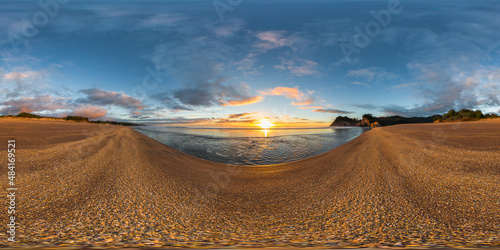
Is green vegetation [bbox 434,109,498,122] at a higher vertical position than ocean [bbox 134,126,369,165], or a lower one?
higher

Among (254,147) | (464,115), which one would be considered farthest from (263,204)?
(464,115)

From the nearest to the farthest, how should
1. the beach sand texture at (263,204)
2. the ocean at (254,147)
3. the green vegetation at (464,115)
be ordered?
the beach sand texture at (263,204), the ocean at (254,147), the green vegetation at (464,115)

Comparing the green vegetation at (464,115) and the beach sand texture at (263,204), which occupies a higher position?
the green vegetation at (464,115)

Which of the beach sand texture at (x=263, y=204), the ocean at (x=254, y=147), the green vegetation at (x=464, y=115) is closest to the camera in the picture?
the beach sand texture at (x=263, y=204)

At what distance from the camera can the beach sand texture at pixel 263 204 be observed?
113 inches

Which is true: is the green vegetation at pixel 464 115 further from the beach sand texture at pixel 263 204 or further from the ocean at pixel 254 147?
the beach sand texture at pixel 263 204

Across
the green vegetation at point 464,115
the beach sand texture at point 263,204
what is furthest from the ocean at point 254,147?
the green vegetation at point 464,115

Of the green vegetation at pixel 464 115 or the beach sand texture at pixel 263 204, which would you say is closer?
the beach sand texture at pixel 263 204

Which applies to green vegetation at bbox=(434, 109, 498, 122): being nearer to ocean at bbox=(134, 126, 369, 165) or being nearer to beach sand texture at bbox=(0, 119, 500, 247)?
ocean at bbox=(134, 126, 369, 165)

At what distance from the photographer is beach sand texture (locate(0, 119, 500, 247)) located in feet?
9.46

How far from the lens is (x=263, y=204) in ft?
14.2

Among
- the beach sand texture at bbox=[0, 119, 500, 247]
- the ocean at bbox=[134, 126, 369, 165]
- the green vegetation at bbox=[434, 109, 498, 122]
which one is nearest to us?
the beach sand texture at bbox=[0, 119, 500, 247]

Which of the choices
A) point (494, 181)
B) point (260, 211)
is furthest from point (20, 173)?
point (494, 181)

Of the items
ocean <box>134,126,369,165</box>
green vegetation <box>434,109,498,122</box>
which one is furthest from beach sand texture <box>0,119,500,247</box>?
green vegetation <box>434,109,498,122</box>
